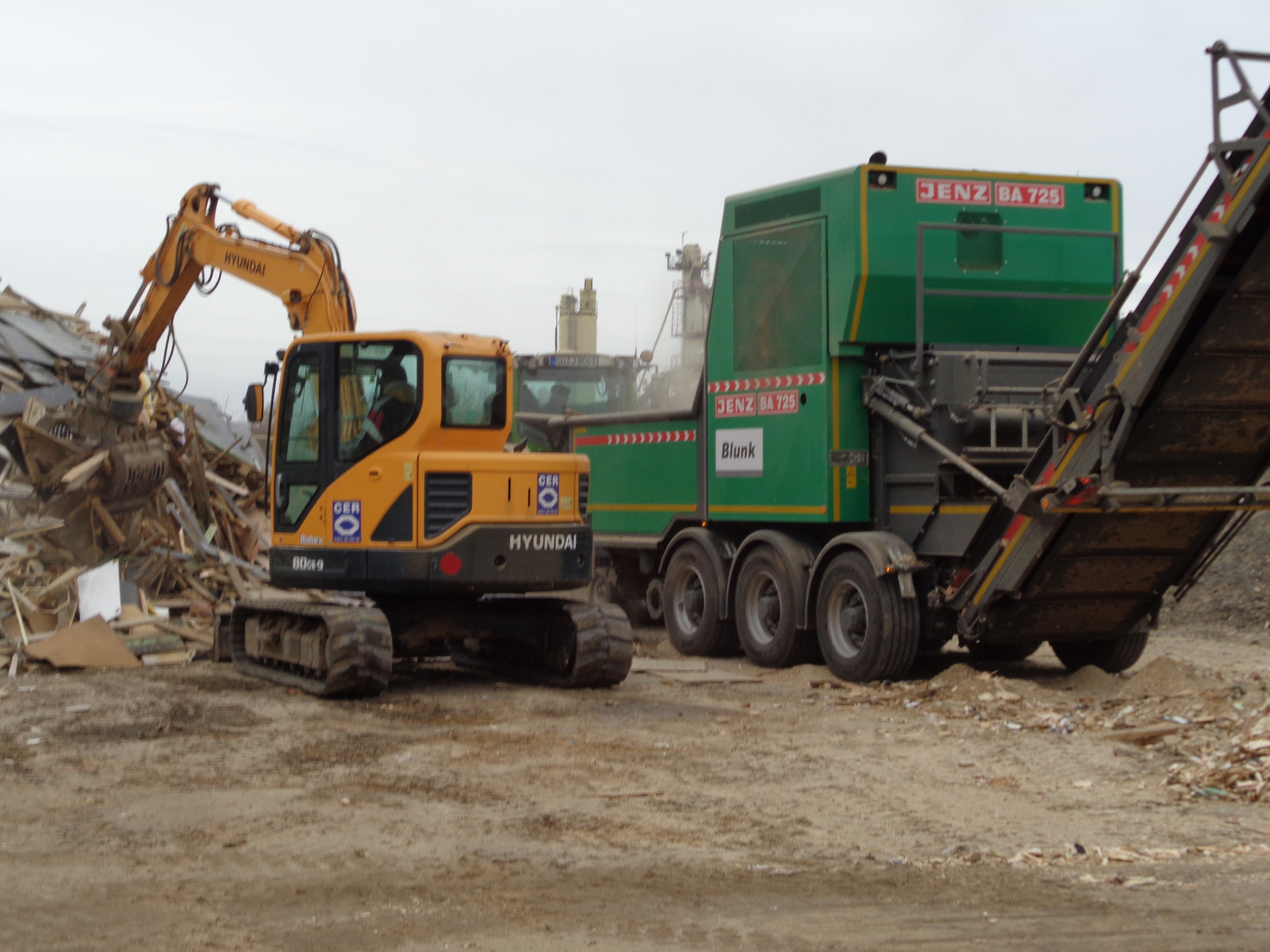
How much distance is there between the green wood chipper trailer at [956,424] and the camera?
957 cm

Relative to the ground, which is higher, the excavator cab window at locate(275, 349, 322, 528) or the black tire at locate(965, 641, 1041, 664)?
the excavator cab window at locate(275, 349, 322, 528)

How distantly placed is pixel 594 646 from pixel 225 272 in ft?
15.9

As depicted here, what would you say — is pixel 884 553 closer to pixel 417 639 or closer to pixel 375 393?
pixel 417 639

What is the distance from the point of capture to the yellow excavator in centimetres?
1084

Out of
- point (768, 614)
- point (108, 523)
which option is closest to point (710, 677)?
point (768, 614)

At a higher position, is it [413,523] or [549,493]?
[549,493]

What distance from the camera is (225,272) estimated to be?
520 inches

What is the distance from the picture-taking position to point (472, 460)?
10953mm

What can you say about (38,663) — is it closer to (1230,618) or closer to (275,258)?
(275,258)

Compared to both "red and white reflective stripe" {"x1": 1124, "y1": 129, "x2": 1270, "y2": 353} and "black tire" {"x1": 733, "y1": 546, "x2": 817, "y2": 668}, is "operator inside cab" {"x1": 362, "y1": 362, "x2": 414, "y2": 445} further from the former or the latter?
"red and white reflective stripe" {"x1": 1124, "y1": 129, "x2": 1270, "y2": 353}

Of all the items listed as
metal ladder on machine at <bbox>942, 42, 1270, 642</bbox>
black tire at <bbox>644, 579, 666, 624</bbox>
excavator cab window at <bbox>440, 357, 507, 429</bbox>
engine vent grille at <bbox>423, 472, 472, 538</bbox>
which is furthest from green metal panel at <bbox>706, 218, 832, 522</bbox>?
engine vent grille at <bbox>423, 472, 472, 538</bbox>

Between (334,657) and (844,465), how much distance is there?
4304 mm

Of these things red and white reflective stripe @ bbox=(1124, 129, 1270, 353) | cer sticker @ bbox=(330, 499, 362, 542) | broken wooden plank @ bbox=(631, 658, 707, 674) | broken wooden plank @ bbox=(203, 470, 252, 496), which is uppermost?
red and white reflective stripe @ bbox=(1124, 129, 1270, 353)

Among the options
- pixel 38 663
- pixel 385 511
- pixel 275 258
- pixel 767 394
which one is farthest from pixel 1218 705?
pixel 38 663
